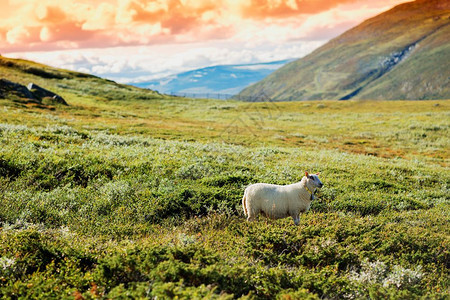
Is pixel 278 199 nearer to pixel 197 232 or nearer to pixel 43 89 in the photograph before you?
pixel 197 232

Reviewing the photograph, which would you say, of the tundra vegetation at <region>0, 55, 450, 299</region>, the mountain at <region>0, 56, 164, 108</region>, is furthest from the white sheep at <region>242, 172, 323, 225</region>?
the mountain at <region>0, 56, 164, 108</region>

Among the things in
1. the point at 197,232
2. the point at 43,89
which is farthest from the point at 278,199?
the point at 43,89

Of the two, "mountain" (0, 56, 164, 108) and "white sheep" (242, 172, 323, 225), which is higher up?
"mountain" (0, 56, 164, 108)

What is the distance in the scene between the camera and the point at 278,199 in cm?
1045

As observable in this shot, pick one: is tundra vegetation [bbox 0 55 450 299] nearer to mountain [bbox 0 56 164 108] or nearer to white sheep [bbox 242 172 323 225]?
white sheep [bbox 242 172 323 225]

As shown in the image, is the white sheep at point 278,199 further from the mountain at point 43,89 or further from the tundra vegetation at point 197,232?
the mountain at point 43,89

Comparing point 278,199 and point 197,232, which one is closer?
point 197,232

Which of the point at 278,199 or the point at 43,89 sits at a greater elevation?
the point at 43,89

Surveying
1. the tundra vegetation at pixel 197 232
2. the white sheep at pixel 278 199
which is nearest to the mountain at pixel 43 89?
the tundra vegetation at pixel 197 232

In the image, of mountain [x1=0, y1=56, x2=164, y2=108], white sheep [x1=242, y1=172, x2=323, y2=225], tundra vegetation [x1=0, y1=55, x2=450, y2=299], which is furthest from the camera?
mountain [x1=0, y1=56, x2=164, y2=108]

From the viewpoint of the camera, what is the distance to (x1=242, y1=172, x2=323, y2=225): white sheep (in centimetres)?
1031

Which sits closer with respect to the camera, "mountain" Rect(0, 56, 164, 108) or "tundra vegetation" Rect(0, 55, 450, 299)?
"tundra vegetation" Rect(0, 55, 450, 299)

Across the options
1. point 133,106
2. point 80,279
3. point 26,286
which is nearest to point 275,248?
point 80,279

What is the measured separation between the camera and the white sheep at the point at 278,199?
33.8 ft
